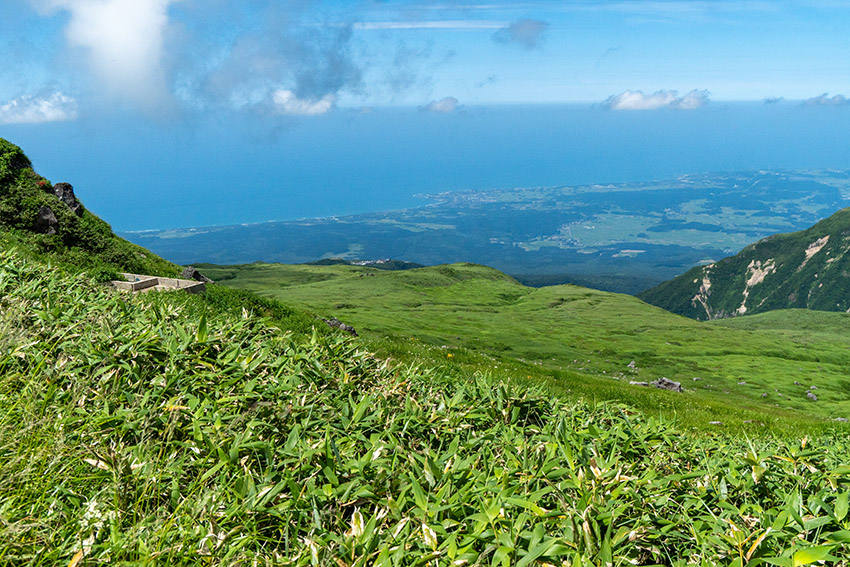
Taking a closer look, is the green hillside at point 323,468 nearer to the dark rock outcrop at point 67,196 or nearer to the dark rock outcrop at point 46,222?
the dark rock outcrop at point 46,222

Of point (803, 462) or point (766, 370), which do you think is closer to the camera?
point (803, 462)

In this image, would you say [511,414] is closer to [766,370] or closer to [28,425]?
[28,425]

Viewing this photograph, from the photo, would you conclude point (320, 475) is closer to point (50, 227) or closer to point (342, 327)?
point (342, 327)

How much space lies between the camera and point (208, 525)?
4.50m

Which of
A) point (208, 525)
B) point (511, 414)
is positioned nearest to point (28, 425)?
point (208, 525)

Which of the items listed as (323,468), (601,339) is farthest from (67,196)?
(601,339)

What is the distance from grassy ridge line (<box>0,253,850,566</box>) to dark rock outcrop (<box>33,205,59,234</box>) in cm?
2736

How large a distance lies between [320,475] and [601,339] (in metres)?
116

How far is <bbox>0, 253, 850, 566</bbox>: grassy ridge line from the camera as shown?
4367 mm

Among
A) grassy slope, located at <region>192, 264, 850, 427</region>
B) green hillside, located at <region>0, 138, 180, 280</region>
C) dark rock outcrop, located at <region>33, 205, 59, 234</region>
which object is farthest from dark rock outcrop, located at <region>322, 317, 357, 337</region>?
dark rock outcrop, located at <region>33, 205, 59, 234</region>

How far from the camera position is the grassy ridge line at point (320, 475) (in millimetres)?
4367

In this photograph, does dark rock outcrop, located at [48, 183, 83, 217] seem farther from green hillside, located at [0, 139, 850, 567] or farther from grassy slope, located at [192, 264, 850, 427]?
green hillside, located at [0, 139, 850, 567]

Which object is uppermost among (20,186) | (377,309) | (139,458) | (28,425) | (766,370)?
(20,186)

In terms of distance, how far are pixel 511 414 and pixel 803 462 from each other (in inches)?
159
